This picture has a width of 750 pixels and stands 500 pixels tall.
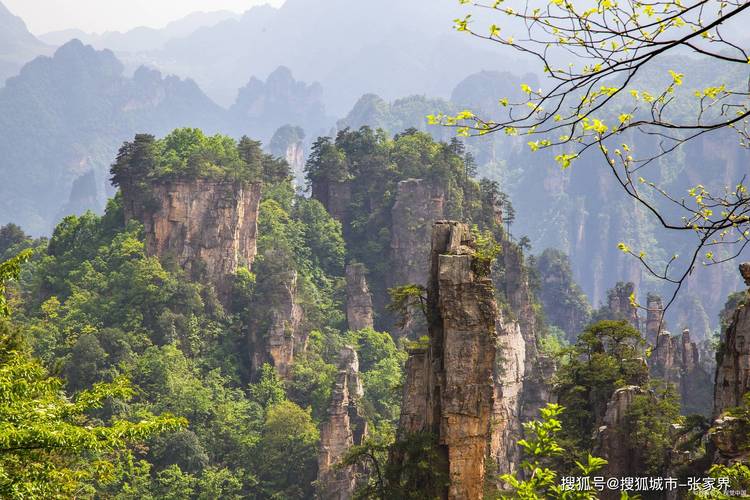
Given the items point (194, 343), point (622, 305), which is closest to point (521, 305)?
point (622, 305)

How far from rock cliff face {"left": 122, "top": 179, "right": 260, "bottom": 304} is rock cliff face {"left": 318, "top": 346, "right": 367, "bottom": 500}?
896cm

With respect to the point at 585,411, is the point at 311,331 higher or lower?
higher

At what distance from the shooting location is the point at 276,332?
48.0 m

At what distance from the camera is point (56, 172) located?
602 feet

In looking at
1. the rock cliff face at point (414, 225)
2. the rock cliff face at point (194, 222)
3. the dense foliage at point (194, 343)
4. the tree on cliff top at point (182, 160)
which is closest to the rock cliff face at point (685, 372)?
the rock cliff face at point (414, 225)

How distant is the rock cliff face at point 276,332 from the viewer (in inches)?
1889

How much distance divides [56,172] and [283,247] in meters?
143

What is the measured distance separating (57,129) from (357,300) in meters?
143

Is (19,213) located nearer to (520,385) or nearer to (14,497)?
(520,385)

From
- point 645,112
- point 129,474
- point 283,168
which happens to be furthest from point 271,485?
point 645,112

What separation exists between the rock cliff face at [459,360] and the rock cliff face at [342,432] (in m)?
16.4

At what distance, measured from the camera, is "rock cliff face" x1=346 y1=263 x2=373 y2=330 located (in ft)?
182

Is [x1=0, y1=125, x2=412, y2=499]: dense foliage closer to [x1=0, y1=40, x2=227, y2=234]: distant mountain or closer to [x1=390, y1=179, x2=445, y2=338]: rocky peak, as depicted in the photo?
[x1=390, y1=179, x2=445, y2=338]: rocky peak

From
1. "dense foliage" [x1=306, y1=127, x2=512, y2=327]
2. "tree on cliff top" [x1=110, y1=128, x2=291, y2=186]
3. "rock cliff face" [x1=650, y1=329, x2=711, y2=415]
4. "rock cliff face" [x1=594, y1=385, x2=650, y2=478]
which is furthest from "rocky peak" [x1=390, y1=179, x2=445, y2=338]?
"rock cliff face" [x1=594, y1=385, x2=650, y2=478]
